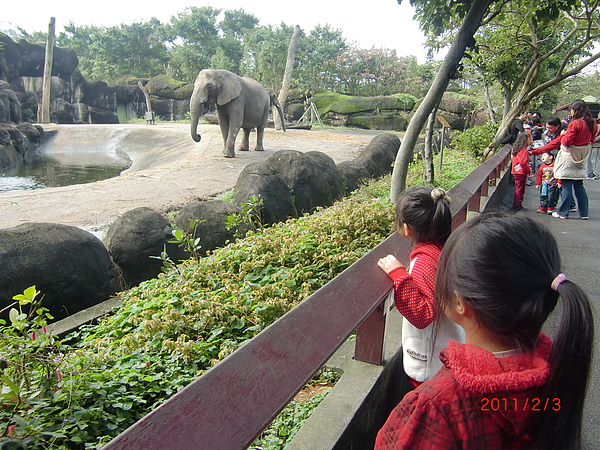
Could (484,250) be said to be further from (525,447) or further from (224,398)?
(224,398)

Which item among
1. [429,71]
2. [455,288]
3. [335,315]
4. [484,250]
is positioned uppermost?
[429,71]

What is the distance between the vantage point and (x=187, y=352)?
286cm

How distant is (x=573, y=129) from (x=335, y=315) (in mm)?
6516

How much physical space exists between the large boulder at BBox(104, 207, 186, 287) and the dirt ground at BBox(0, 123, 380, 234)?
4.76 ft

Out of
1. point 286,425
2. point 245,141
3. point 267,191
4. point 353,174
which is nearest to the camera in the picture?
point 286,425

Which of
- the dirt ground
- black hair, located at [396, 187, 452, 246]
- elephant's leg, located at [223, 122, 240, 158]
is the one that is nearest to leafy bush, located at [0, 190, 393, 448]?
black hair, located at [396, 187, 452, 246]

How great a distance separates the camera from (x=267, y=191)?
7062 millimetres

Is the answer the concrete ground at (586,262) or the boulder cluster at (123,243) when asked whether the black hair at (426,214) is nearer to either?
the concrete ground at (586,262)

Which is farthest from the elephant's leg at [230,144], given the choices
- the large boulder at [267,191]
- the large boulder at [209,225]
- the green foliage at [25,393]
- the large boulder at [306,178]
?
the green foliage at [25,393]

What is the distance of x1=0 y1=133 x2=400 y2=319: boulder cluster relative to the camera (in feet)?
14.1

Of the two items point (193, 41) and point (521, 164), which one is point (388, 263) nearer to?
point (521, 164)

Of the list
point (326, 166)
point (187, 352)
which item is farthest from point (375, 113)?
point (187, 352)

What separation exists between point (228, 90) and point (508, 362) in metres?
13.0

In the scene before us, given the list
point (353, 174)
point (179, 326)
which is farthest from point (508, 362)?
point (353, 174)
